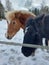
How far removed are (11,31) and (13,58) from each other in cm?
55

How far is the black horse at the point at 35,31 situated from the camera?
3064mm

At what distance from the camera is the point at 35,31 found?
3.20 m

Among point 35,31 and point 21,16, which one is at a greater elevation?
point 21,16

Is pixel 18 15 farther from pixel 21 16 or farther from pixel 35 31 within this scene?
pixel 35 31

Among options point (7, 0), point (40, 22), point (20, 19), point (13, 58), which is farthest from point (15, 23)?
point (7, 0)

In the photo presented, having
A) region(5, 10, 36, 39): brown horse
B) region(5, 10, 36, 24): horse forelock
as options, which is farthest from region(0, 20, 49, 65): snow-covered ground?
region(5, 10, 36, 24): horse forelock

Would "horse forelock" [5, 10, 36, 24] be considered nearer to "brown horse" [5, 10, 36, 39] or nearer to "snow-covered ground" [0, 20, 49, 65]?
"brown horse" [5, 10, 36, 39]

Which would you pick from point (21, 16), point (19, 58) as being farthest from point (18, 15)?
point (19, 58)

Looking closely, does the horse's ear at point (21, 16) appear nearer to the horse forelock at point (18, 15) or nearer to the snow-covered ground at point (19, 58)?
the horse forelock at point (18, 15)

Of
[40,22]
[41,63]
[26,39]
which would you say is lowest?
[41,63]

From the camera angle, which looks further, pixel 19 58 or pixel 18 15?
pixel 18 15

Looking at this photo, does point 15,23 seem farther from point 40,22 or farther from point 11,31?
point 40,22

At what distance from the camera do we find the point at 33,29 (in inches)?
125

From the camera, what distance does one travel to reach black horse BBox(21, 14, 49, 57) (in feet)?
10.1
